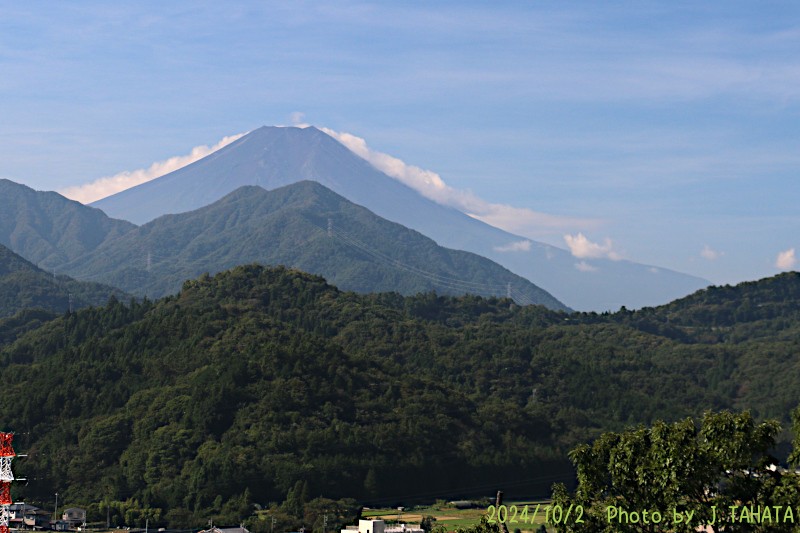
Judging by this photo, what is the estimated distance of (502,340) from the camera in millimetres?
137625

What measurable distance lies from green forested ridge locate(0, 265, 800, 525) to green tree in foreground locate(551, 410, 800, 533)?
182 ft

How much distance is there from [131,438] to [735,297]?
129862 mm

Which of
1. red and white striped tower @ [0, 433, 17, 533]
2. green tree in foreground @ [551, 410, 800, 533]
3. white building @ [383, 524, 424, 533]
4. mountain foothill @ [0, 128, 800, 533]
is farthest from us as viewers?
mountain foothill @ [0, 128, 800, 533]

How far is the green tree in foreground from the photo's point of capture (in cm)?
2278

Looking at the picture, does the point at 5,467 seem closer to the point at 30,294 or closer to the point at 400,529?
the point at 400,529

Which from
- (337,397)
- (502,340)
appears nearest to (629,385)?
(502,340)

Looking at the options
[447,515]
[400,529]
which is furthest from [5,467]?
[447,515]

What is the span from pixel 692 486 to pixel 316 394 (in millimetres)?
80284

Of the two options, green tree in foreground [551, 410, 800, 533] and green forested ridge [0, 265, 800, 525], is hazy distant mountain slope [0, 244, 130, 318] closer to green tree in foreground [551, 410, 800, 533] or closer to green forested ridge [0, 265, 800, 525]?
green forested ridge [0, 265, 800, 525]

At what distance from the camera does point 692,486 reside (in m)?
23.8

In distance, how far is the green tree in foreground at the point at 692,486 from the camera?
2278cm

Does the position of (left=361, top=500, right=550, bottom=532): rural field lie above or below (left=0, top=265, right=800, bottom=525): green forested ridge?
below

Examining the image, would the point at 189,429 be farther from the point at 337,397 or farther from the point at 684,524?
the point at 684,524

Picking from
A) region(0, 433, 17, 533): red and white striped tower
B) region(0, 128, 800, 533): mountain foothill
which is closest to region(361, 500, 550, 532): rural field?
region(0, 128, 800, 533): mountain foothill
